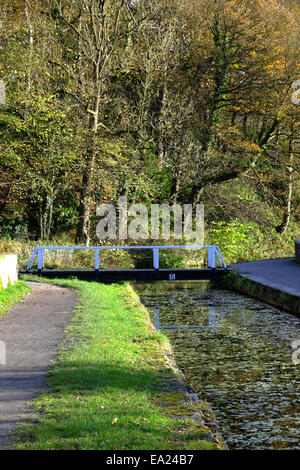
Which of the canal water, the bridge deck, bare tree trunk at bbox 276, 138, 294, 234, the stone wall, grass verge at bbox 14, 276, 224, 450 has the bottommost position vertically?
the canal water

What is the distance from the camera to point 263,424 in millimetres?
7555

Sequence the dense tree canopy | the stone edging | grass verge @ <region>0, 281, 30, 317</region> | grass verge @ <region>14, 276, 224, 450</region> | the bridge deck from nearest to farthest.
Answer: grass verge @ <region>14, 276, 224, 450</region> → grass verge @ <region>0, 281, 30, 317</region> → the stone edging → the bridge deck → the dense tree canopy

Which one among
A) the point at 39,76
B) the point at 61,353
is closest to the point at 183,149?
the point at 39,76

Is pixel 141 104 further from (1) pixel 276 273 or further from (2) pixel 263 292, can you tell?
(2) pixel 263 292

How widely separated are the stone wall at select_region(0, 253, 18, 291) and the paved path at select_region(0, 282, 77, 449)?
73 centimetres

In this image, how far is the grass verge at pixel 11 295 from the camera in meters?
14.6

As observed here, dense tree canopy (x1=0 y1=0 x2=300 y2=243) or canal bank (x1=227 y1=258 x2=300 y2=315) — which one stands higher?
dense tree canopy (x1=0 y1=0 x2=300 y2=243)

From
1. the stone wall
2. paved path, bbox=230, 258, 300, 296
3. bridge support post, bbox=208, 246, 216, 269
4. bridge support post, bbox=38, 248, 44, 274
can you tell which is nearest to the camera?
the stone wall

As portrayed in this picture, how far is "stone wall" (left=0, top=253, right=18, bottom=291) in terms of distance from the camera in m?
16.5

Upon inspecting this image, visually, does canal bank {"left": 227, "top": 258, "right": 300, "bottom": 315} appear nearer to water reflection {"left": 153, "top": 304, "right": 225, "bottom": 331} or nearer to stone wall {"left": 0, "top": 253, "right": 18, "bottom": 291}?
water reflection {"left": 153, "top": 304, "right": 225, "bottom": 331}

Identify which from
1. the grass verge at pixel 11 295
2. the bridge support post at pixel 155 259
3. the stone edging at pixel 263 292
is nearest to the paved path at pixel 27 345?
the grass verge at pixel 11 295

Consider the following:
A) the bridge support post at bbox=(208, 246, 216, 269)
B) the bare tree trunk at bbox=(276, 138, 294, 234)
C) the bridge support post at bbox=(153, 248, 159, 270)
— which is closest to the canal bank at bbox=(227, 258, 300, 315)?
the bridge support post at bbox=(208, 246, 216, 269)

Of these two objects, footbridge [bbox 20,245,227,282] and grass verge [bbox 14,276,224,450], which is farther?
footbridge [bbox 20,245,227,282]

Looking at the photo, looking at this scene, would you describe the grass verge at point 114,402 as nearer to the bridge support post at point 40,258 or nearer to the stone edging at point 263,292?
the stone edging at point 263,292
